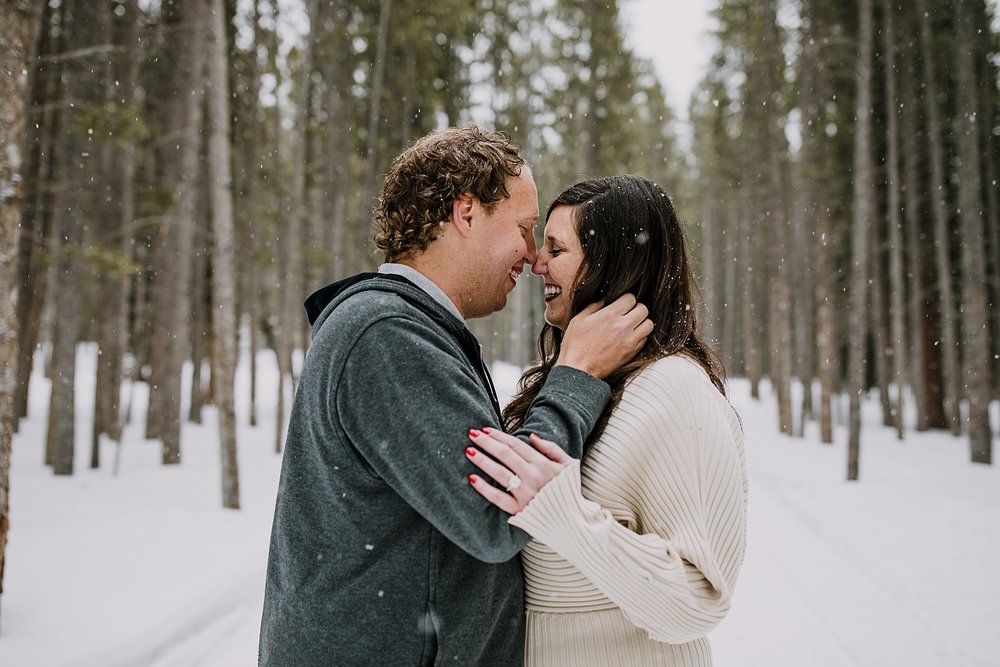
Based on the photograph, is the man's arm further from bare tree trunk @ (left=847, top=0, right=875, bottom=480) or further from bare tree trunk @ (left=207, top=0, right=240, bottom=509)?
bare tree trunk @ (left=847, top=0, right=875, bottom=480)

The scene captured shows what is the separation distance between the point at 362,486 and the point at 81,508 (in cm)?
887

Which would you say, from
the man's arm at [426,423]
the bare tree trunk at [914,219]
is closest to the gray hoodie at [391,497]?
the man's arm at [426,423]

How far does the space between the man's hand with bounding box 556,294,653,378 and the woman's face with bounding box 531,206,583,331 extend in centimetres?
24

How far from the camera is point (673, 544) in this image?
1.76 metres

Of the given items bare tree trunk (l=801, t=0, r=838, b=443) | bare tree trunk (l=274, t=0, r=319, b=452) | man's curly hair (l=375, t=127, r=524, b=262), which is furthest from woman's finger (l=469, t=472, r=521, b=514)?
bare tree trunk (l=801, t=0, r=838, b=443)

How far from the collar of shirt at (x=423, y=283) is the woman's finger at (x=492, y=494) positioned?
2.07ft

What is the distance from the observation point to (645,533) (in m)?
1.94

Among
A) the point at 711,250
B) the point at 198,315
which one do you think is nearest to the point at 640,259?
the point at 198,315

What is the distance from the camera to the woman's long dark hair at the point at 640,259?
227 cm

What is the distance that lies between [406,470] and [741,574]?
6.38m

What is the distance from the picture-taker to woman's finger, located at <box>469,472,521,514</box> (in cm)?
154

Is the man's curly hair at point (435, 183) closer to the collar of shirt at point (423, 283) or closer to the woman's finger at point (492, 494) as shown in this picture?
the collar of shirt at point (423, 283)

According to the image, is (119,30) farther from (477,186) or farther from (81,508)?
(477,186)

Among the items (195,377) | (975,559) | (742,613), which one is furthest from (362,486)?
(195,377)
